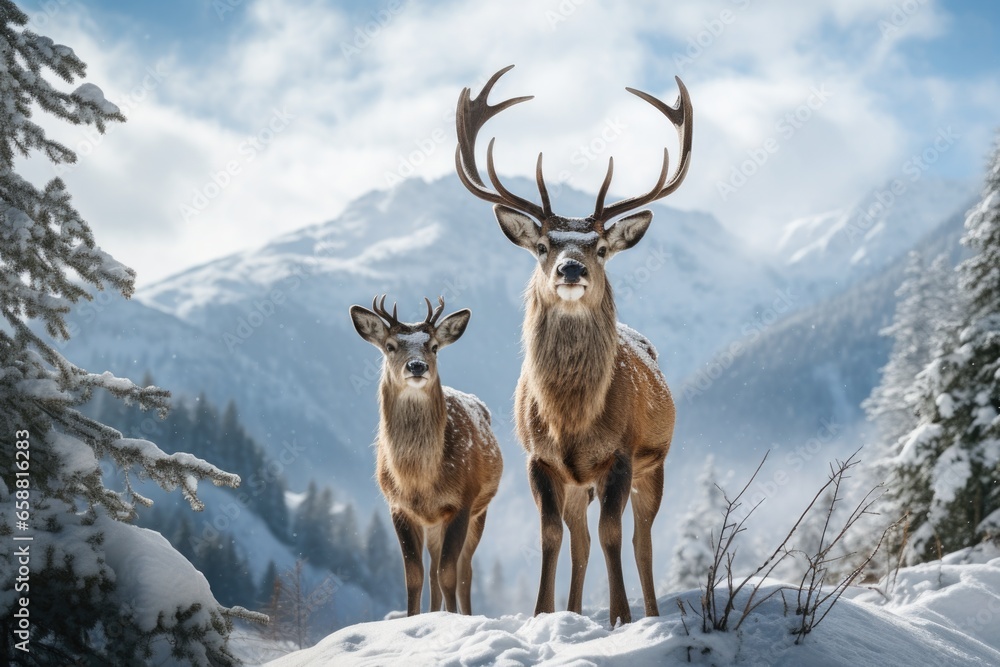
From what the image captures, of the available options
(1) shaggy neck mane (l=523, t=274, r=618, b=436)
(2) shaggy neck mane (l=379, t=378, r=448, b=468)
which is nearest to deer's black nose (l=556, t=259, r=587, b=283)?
(1) shaggy neck mane (l=523, t=274, r=618, b=436)

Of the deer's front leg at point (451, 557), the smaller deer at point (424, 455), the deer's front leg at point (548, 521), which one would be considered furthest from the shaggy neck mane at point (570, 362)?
the deer's front leg at point (451, 557)

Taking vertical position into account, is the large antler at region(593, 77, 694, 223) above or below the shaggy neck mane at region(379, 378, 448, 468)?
above

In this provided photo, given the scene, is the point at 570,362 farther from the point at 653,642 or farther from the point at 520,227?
the point at 653,642

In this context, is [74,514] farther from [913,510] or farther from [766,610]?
[913,510]

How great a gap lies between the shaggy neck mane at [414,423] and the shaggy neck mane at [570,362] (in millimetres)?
1958

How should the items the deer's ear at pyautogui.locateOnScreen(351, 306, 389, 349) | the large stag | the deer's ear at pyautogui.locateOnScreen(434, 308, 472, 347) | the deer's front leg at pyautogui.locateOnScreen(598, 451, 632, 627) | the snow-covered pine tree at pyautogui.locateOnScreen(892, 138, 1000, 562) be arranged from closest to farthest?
the deer's front leg at pyautogui.locateOnScreen(598, 451, 632, 627) < the large stag < the deer's ear at pyautogui.locateOnScreen(351, 306, 389, 349) < the deer's ear at pyautogui.locateOnScreen(434, 308, 472, 347) < the snow-covered pine tree at pyautogui.locateOnScreen(892, 138, 1000, 562)

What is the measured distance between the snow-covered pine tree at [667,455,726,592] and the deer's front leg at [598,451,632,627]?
60.0ft

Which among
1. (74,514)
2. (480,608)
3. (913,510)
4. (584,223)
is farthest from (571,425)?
(480,608)

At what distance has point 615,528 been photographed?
5.80m

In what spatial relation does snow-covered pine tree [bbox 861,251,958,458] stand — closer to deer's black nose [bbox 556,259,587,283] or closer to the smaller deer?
the smaller deer

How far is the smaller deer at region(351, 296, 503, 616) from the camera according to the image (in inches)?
315

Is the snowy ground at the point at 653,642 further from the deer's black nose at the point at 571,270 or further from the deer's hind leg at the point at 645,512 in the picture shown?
the deer's black nose at the point at 571,270

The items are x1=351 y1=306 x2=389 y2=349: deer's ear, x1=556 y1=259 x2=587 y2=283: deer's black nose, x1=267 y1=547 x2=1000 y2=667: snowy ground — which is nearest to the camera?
x1=267 y1=547 x2=1000 y2=667: snowy ground

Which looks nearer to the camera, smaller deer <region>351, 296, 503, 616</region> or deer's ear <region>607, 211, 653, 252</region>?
deer's ear <region>607, 211, 653, 252</region>
